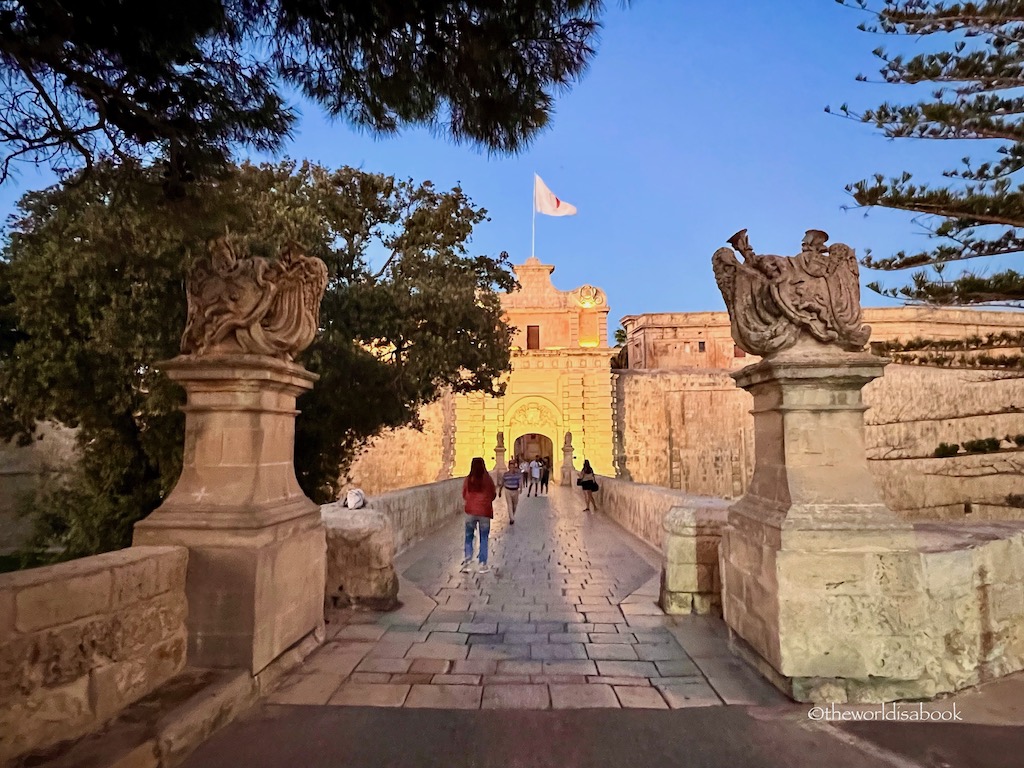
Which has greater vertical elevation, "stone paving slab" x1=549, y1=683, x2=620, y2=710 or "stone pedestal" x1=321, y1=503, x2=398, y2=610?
"stone pedestal" x1=321, y1=503, x2=398, y2=610

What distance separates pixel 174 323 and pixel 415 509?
427 cm

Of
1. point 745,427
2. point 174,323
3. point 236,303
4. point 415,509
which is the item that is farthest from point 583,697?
point 745,427

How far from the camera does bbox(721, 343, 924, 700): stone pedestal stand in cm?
284

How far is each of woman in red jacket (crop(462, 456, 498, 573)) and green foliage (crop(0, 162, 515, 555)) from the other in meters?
3.27

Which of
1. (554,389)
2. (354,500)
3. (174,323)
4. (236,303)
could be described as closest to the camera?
(236,303)

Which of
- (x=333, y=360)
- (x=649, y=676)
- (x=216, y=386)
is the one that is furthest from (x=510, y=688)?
(x=333, y=360)

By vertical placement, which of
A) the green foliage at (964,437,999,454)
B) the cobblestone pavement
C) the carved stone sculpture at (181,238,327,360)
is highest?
the carved stone sculpture at (181,238,327,360)

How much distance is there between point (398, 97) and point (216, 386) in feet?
6.69

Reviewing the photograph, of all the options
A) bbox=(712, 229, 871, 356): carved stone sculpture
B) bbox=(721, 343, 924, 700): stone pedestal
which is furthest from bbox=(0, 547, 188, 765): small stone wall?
bbox=(712, 229, 871, 356): carved stone sculpture

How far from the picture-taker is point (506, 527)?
35.4ft

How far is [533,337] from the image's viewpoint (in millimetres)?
27750

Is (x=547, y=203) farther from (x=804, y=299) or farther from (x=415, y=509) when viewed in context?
(x=804, y=299)

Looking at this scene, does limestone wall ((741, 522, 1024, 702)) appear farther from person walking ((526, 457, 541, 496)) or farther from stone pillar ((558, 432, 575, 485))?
stone pillar ((558, 432, 575, 485))

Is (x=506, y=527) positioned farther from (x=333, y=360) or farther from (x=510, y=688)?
(x=510, y=688)
